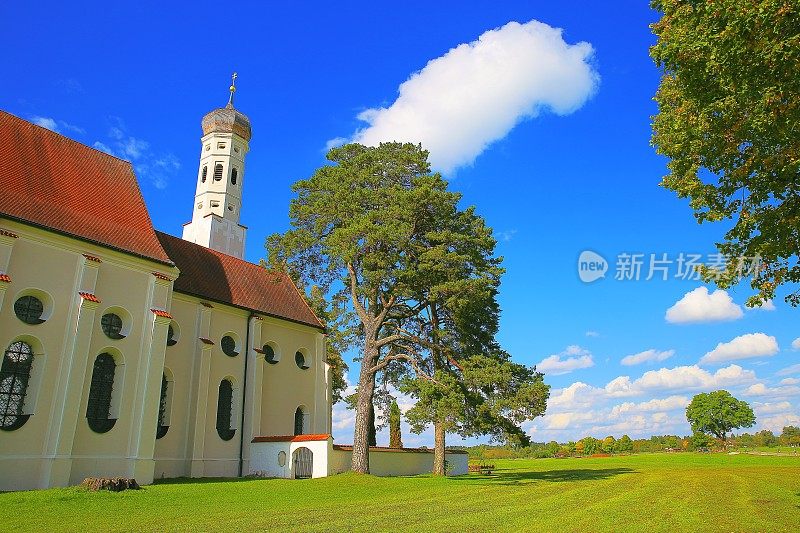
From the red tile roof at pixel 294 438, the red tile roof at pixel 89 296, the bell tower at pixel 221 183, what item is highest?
the bell tower at pixel 221 183

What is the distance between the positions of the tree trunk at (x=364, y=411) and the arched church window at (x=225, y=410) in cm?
657

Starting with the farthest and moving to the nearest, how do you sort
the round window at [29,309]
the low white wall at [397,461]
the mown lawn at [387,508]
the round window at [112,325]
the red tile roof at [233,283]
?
the red tile roof at [233,283]
the low white wall at [397,461]
the round window at [112,325]
the round window at [29,309]
the mown lawn at [387,508]

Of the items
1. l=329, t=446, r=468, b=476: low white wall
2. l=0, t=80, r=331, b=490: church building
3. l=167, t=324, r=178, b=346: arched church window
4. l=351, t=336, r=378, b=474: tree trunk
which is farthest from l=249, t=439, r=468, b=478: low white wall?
l=167, t=324, r=178, b=346: arched church window

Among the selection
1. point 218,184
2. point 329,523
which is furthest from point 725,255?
point 218,184

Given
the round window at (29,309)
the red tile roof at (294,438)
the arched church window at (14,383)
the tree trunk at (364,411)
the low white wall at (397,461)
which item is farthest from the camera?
the low white wall at (397,461)

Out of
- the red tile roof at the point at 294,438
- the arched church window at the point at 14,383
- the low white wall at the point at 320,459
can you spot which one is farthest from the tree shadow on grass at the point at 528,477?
the arched church window at the point at 14,383

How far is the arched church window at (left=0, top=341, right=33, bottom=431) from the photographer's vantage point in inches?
709

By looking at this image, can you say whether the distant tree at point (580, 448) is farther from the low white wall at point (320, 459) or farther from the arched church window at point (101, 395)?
the arched church window at point (101, 395)

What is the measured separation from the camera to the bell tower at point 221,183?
39.7 meters

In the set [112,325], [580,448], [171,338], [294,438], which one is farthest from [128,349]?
[580,448]

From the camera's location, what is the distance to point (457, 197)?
26.8 meters

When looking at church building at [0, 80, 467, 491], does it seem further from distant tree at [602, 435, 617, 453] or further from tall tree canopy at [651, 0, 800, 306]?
distant tree at [602, 435, 617, 453]

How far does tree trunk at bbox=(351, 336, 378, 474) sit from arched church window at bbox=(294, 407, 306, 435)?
688cm

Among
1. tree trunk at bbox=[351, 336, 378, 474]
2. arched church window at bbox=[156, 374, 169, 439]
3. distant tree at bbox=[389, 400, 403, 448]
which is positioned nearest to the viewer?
arched church window at bbox=[156, 374, 169, 439]
